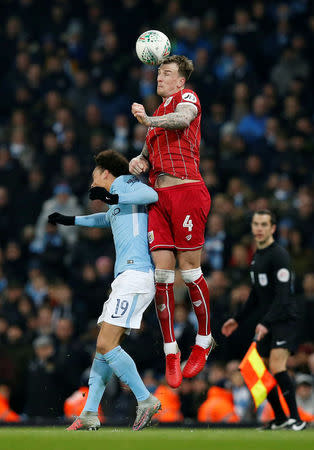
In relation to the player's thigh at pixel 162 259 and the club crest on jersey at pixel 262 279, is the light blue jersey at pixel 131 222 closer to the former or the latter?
the player's thigh at pixel 162 259

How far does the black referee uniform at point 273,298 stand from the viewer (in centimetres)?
916

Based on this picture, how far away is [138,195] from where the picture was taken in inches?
298

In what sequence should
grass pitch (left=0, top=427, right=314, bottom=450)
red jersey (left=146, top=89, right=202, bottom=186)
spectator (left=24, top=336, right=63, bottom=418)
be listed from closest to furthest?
grass pitch (left=0, top=427, right=314, bottom=450), red jersey (left=146, top=89, right=202, bottom=186), spectator (left=24, top=336, right=63, bottom=418)

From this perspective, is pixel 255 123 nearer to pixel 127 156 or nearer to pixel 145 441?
pixel 127 156

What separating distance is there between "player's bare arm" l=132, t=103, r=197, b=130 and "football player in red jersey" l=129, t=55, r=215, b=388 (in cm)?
1

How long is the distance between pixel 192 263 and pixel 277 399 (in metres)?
2.17

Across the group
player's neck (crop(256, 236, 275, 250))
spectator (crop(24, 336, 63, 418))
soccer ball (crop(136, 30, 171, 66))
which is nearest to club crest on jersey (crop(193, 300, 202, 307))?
player's neck (crop(256, 236, 275, 250))

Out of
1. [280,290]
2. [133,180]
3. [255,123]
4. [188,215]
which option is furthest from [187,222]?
[255,123]

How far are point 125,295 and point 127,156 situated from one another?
6698 mm

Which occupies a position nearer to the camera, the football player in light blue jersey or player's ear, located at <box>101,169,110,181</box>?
the football player in light blue jersey

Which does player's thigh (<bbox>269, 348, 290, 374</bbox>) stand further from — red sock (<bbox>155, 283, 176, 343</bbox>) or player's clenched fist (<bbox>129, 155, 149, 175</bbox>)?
player's clenched fist (<bbox>129, 155, 149, 175</bbox>)

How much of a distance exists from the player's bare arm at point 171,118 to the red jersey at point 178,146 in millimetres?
109

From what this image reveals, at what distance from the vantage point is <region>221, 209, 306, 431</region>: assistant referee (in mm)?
9156

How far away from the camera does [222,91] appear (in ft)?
49.3
